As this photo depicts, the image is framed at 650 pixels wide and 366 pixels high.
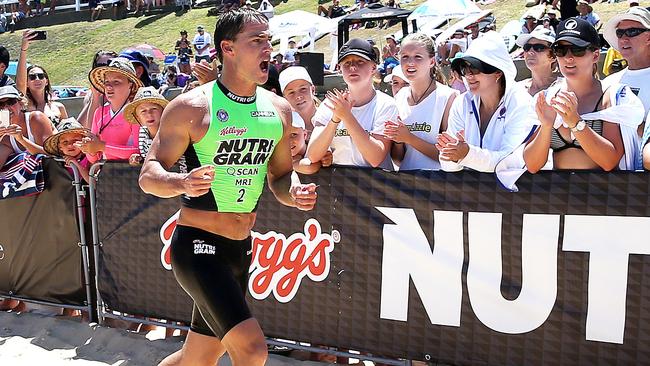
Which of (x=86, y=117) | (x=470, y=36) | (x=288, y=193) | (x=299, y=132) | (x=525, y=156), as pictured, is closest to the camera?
(x=288, y=193)

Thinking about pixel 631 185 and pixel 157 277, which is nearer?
pixel 631 185

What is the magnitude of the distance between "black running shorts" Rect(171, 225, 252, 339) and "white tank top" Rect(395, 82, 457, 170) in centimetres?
153

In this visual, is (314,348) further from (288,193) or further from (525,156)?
(525,156)

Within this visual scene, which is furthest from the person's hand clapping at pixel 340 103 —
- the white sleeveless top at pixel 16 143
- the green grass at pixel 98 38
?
the green grass at pixel 98 38

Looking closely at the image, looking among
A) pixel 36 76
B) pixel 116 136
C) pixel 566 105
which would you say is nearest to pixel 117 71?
pixel 116 136

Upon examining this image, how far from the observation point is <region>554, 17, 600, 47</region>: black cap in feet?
13.3

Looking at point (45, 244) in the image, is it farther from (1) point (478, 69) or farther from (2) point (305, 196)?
(1) point (478, 69)

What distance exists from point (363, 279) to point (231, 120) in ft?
5.42

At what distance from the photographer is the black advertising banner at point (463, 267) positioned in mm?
4020

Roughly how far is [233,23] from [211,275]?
122cm

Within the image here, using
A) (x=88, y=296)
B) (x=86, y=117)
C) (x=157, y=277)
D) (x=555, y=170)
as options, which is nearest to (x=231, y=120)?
(x=555, y=170)

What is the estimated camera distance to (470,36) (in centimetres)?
1716

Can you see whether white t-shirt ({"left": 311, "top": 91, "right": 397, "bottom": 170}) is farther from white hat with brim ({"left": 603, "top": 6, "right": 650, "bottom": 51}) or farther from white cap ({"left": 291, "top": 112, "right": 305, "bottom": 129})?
white hat with brim ({"left": 603, "top": 6, "right": 650, "bottom": 51})

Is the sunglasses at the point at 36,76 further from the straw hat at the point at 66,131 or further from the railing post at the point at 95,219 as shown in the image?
the railing post at the point at 95,219
